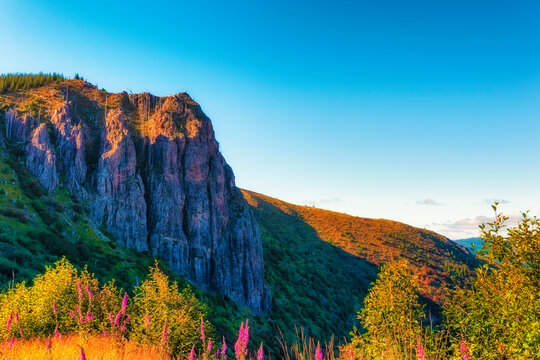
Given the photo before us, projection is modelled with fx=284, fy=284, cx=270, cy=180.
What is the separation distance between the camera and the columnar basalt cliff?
154ft

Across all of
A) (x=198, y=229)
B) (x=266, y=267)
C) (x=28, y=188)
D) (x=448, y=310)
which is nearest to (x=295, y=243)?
(x=266, y=267)

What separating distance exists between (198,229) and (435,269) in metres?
82.6

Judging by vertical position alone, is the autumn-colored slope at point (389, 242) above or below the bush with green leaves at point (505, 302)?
below

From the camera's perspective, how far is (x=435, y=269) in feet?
311

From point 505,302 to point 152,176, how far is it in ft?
174

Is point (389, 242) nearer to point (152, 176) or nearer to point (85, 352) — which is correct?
point (152, 176)

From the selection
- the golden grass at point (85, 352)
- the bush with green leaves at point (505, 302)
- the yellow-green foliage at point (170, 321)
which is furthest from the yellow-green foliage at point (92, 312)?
the bush with green leaves at point (505, 302)

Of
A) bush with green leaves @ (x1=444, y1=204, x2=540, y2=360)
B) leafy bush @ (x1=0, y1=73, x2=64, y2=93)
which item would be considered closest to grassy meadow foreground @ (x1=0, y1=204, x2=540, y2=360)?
bush with green leaves @ (x1=444, y1=204, x2=540, y2=360)

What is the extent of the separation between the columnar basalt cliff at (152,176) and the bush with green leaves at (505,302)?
4520 cm

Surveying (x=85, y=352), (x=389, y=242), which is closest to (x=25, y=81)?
(x=85, y=352)

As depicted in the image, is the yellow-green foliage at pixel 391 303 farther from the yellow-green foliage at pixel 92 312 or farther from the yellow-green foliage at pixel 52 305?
the yellow-green foliage at pixel 52 305

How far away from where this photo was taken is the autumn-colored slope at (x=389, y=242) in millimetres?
93062

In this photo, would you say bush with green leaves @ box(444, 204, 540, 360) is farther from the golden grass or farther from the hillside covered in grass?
the golden grass

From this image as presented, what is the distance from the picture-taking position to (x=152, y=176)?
53594mm
